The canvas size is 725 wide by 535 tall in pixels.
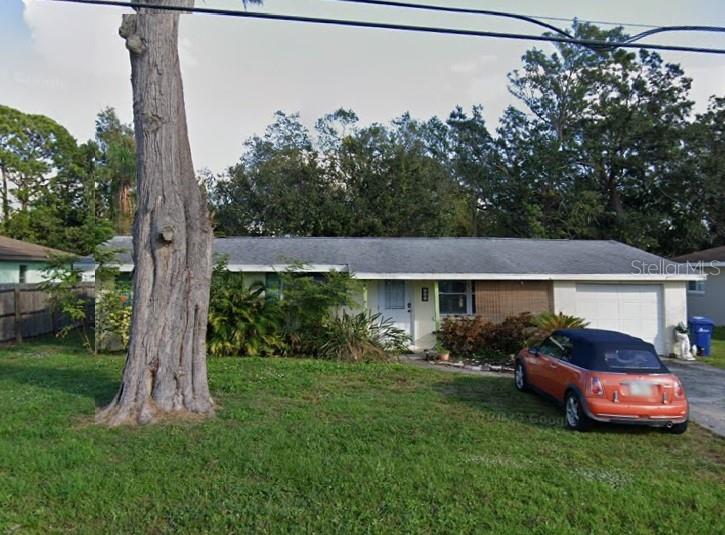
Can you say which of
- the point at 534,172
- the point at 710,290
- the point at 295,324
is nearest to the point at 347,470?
the point at 295,324

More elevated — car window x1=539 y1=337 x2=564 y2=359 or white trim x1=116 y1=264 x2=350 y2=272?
white trim x1=116 y1=264 x2=350 y2=272

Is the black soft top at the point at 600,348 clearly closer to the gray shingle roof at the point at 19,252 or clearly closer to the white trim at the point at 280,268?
the white trim at the point at 280,268

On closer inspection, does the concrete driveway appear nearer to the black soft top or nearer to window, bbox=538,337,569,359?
the black soft top

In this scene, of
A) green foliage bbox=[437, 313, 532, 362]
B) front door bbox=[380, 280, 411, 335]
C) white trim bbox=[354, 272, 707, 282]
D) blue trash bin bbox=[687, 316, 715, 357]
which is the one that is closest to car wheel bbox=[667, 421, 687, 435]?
green foliage bbox=[437, 313, 532, 362]

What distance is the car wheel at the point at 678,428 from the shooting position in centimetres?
665

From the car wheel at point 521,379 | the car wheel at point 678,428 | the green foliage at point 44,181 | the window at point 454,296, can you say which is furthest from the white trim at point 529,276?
the green foliage at point 44,181

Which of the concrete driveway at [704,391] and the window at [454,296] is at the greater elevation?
the window at [454,296]

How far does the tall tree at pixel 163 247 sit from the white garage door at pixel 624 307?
1124 cm

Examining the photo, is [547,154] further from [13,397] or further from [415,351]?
[13,397]

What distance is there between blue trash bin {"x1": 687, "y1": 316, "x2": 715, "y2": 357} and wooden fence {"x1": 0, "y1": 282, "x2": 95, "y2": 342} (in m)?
17.8

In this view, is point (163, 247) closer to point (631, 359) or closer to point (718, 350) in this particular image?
point (631, 359)

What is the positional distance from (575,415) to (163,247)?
19.8 ft

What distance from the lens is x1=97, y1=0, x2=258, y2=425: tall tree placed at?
684 cm

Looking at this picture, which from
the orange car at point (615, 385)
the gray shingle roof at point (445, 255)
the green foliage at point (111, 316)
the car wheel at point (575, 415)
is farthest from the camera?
the gray shingle roof at point (445, 255)
